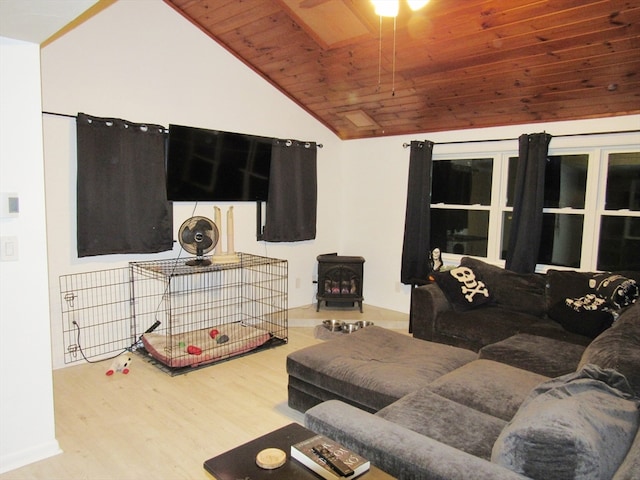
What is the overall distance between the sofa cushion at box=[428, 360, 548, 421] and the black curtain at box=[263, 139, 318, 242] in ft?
9.47

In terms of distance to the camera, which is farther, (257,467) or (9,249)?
(9,249)

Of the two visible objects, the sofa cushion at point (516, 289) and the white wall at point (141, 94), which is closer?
the white wall at point (141, 94)

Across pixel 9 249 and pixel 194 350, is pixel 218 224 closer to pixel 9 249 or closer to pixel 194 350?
pixel 194 350

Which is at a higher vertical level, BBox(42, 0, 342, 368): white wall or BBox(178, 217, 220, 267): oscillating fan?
BBox(42, 0, 342, 368): white wall

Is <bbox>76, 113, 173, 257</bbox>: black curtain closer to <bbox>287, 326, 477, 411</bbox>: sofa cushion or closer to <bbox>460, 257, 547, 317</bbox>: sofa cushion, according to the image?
<bbox>287, 326, 477, 411</bbox>: sofa cushion

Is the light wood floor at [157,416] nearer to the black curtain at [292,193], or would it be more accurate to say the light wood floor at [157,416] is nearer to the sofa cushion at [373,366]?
the sofa cushion at [373,366]

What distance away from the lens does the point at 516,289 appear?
404cm

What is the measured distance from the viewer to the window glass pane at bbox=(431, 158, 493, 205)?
486cm

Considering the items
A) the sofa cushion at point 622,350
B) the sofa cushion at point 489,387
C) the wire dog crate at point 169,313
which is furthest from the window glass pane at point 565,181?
the wire dog crate at point 169,313

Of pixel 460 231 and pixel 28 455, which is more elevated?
pixel 460 231

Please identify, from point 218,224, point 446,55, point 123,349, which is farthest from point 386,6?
point 123,349

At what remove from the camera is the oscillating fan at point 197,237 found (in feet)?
13.3

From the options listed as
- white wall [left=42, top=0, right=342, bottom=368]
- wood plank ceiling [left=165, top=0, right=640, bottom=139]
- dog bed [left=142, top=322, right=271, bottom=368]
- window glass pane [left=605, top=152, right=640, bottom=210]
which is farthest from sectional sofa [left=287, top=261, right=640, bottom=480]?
white wall [left=42, top=0, right=342, bottom=368]

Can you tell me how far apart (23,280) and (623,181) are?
14.8ft
